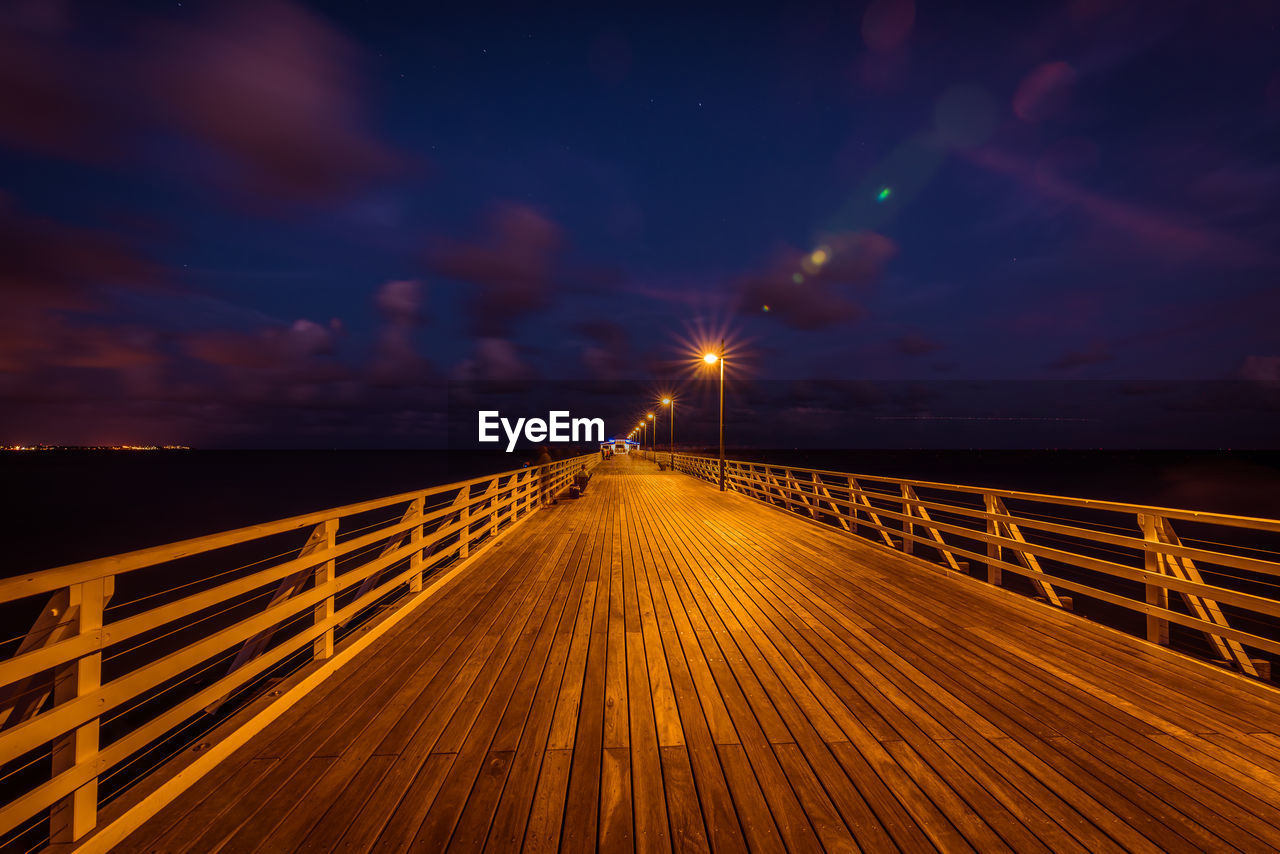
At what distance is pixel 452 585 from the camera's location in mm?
6469

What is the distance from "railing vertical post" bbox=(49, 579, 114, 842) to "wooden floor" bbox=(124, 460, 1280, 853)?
28cm

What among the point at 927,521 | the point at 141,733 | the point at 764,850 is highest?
the point at 927,521

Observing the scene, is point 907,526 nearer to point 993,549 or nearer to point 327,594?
point 993,549

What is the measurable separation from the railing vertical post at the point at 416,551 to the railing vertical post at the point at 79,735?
3098 millimetres

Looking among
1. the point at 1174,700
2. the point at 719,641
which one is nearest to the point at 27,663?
the point at 719,641

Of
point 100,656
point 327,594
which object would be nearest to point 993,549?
point 327,594

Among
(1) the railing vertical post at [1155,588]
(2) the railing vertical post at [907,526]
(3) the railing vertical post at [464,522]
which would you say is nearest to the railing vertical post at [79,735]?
(3) the railing vertical post at [464,522]

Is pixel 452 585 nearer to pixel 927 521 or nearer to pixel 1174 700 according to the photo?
pixel 927 521

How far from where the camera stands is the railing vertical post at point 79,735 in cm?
240

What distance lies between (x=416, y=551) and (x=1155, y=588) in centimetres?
685

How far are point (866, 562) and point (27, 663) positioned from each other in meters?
7.82

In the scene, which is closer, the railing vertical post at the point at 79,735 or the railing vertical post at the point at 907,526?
the railing vertical post at the point at 79,735

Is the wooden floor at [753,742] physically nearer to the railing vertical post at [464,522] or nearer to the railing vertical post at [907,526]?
the railing vertical post at [464,522]

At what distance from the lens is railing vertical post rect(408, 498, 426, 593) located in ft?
18.6
